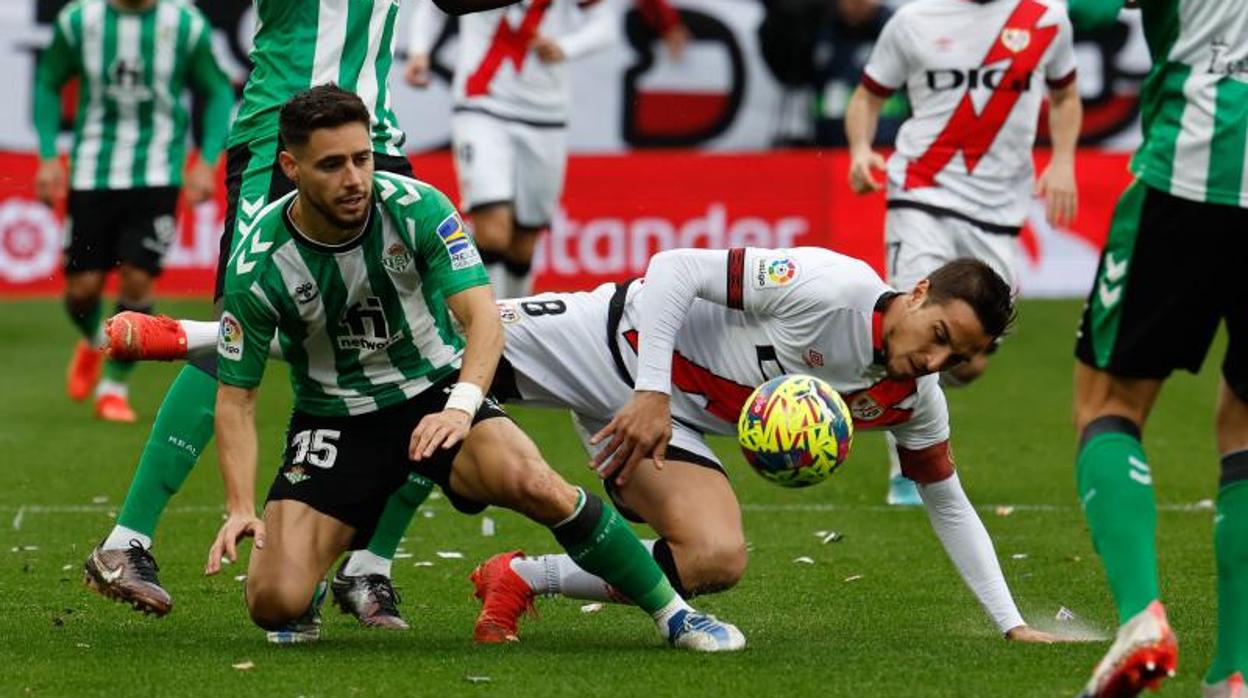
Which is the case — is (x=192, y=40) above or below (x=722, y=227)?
above

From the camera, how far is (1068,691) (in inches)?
209

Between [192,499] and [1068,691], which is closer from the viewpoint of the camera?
[1068,691]

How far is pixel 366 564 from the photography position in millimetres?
6738

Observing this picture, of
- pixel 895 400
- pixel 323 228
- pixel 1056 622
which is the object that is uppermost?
pixel 323 228

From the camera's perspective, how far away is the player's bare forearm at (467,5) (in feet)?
21.3

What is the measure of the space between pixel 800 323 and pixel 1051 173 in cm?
343

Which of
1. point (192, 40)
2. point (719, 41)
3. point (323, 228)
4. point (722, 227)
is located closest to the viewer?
point (323, 228)

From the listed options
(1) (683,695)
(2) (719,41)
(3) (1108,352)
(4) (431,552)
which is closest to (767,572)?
(4) (431,552)

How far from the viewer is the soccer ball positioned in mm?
5801

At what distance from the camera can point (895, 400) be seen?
626 cm

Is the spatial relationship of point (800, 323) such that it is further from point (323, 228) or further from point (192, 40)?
point (192, 40)

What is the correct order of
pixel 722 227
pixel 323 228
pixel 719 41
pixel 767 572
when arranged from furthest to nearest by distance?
pixel 719 41 < pixel 722 227 < pixel 767 572 < pixel 323 228

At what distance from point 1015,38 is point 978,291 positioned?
12.9 feet

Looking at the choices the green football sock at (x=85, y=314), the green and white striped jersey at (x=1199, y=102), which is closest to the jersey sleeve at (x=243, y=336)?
the green and white striped jersey at (x=1199, y=102)
